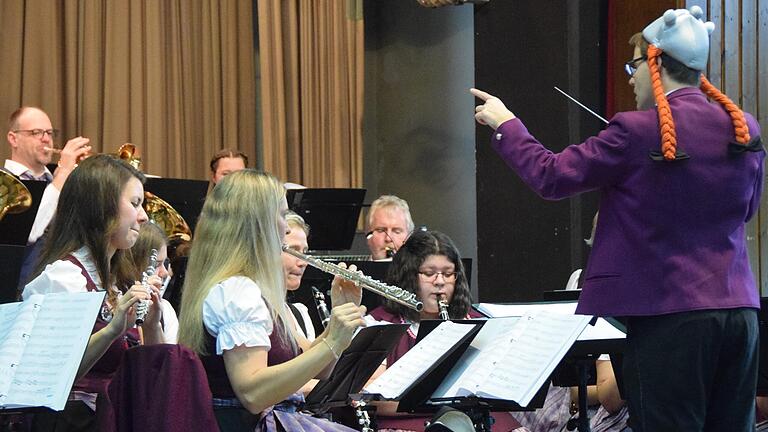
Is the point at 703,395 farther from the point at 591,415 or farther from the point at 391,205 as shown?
the point at 391,205

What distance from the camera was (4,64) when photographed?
695 centimetres

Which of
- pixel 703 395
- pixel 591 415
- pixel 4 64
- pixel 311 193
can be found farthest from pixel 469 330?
pixel 4 64

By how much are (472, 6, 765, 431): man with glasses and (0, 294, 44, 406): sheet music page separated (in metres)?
1.29

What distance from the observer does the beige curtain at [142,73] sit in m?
7.03

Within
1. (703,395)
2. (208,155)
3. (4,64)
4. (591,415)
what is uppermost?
(4,64)

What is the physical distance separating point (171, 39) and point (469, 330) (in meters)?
4.84

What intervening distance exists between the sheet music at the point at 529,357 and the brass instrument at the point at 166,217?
286 cm

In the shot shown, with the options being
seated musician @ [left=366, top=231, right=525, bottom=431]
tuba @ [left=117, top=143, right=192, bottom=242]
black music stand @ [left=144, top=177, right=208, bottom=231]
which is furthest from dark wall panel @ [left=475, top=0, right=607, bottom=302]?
seated musician @ [left=366, top=231, right=525, bottom=431]

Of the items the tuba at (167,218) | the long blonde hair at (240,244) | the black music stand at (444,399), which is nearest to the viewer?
the long blonde hair at (240,244)

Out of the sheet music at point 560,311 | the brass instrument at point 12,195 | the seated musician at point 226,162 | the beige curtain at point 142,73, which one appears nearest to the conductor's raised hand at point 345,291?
the sheet music at point 560,311

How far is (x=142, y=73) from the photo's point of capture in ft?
24.2

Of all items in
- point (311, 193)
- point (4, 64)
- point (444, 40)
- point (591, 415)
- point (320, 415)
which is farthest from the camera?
point (444, 40)

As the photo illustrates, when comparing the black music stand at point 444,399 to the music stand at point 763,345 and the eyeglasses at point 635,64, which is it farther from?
the music stand at point 763,345

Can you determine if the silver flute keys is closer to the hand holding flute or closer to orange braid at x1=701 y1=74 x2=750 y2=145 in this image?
orange braid at x1=701 y1=74 x2=750 y2=145
